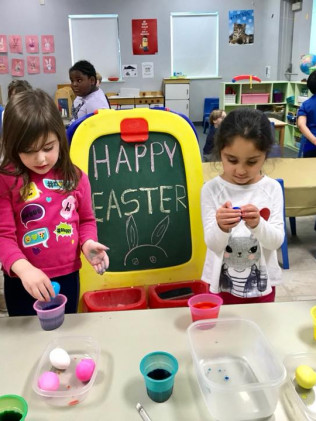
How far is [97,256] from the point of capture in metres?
1.08

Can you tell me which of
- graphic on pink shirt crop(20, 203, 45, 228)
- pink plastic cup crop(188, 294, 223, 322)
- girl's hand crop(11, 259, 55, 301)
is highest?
graphic on pink shirt crop(20, 203, 45, 228)

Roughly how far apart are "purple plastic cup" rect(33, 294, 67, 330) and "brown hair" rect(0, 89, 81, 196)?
1.14ft

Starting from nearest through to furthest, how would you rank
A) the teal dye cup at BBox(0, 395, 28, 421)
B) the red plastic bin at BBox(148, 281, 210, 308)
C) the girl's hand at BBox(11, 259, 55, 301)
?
the teal dye cup at BBox(0, 395, 28, 421), the girl's hand at BBox(11, 259, 55, 301), the red plastic bin at BBox(148, 281, 210, 308)

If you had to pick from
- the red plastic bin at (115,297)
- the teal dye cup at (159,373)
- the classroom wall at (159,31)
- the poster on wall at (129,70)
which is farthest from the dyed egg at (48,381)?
the poster on wall at (129,70)

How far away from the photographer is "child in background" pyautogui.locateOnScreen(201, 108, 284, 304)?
1173 mm

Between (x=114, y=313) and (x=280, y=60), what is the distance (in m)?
8.16

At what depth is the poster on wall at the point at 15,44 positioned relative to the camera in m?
7.76

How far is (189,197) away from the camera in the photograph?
63.0 inches

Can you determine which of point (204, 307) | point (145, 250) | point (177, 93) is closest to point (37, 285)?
point (204, 307)

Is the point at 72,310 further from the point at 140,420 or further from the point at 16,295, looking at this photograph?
the point at 140,420

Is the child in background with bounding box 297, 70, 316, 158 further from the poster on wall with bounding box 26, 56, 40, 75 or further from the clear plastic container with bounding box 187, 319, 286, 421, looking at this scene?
the poster on wall with bounding box 26, 56, 40, 75

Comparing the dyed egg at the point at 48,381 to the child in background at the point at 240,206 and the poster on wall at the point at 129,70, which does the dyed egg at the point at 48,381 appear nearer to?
the child in background at the point at 240,206

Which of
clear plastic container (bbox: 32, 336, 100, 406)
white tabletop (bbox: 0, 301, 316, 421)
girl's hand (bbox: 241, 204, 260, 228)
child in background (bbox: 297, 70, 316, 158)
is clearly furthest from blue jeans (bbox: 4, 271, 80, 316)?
child in background (bbox: 297, 70, 316, 158)

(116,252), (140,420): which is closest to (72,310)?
(116,252)
